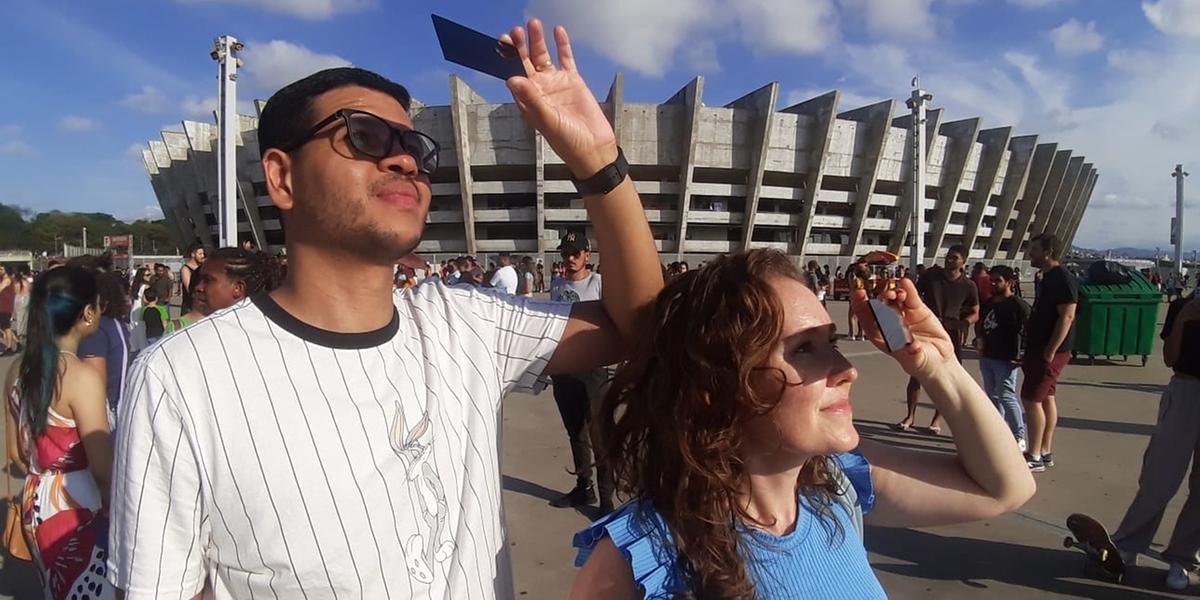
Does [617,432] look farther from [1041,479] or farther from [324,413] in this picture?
[1041,479]

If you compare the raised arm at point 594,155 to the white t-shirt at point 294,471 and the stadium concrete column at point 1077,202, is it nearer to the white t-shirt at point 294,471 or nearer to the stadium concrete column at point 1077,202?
the white t-shirt at point 294,471

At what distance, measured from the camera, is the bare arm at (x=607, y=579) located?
3.93 ft

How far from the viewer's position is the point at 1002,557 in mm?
3770

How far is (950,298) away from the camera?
Result: 6.99m

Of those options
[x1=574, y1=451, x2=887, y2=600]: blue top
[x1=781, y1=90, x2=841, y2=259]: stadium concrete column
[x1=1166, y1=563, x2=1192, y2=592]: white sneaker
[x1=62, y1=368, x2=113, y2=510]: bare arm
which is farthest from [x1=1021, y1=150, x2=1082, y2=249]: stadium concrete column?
[x1=62, y1=368, x2=113, y2=510]: bare arm

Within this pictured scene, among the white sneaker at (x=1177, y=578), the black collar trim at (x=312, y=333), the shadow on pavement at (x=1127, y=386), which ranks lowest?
the white sneaker at (x=1177, y=578)

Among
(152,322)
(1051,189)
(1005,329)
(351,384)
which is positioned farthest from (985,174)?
(351,384)

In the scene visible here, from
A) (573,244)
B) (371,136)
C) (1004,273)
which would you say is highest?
(371,136)

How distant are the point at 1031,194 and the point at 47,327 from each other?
58.1 metres

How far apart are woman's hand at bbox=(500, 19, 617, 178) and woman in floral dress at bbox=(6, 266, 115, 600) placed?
218 cm

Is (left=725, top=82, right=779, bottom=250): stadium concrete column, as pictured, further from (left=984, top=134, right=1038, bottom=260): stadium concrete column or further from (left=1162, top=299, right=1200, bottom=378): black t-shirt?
(left=1162, top=299, right=1200, bottom=378): black t-shirt

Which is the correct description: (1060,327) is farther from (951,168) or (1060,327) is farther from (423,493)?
(951,168)

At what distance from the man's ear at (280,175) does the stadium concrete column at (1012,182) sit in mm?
54614

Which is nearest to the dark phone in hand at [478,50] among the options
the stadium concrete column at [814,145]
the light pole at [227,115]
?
the light pole at [227,115]
